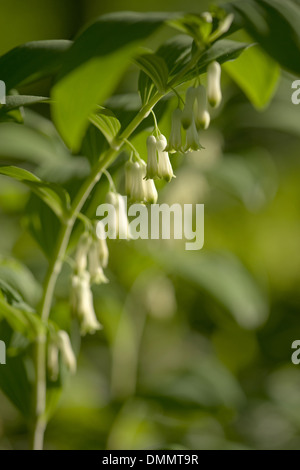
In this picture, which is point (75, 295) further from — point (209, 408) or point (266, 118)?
point (266, 118)

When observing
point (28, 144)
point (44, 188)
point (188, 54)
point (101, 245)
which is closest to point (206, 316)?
point (28, 144)

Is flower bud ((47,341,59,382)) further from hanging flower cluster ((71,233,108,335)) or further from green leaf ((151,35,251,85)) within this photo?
green leaf ((151,35,251,85))

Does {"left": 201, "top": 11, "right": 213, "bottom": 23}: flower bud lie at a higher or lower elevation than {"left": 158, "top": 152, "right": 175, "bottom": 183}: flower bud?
higher

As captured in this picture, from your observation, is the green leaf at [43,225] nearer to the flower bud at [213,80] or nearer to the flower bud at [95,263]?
the flower bud at [95,263]

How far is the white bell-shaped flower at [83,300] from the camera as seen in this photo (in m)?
0.87

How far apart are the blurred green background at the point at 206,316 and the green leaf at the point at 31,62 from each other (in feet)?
0.78

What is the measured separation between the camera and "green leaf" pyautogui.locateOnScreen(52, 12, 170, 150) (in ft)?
1.51

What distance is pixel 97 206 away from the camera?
930mm

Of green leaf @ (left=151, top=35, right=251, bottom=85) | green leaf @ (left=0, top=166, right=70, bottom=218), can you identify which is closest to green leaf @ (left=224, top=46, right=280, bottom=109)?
green leaf @ (left=151, top=35, right=251, bottom=85)

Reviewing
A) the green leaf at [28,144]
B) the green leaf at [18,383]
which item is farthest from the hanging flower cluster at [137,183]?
the green leaf at [28,144]

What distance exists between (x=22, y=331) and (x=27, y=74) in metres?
0.43

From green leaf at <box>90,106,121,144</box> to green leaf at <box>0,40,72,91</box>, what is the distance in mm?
76

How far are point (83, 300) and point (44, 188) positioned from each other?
203mm

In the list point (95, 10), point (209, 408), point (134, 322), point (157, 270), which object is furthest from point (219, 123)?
point (95, 10)
